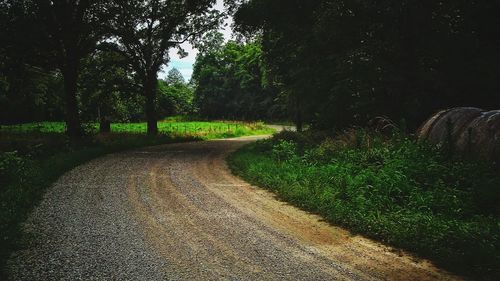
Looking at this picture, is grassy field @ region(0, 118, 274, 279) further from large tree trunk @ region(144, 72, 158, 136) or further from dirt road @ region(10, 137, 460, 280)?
large tree trunk @ region(144, 72, 158, 136)

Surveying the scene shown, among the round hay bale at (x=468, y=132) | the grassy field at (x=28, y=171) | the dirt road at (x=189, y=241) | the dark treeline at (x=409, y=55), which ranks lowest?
the dirt road at (x=189, y=241)

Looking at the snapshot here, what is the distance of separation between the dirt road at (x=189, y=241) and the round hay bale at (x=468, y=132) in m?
4.14

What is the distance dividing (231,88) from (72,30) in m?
54.9

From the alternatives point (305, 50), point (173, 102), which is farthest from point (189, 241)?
point (173, 102)

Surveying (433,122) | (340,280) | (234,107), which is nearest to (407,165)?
(433,122)

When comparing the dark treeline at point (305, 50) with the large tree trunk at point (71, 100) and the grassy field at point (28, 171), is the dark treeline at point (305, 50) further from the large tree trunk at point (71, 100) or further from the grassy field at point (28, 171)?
the grassy field at point (28, 171)

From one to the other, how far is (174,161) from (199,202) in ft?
23.4

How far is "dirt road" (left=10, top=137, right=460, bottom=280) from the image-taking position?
5.29 meters

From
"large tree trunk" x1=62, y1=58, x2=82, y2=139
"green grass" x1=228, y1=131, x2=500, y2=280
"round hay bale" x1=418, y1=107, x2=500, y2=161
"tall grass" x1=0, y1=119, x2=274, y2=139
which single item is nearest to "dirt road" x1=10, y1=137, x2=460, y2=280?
"green grass" x1=228, y1=131, x2=500, y2=280

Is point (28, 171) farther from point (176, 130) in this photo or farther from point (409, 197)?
point (176, 130)

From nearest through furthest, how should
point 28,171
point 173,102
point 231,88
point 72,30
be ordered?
point 28,171, point 72,30, point 231,88, point 173,102

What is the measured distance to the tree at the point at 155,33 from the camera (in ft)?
91.0

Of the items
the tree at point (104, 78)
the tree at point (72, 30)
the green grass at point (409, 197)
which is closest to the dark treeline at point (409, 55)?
the green grass at point (409, 197)

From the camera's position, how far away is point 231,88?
76.1 metres
